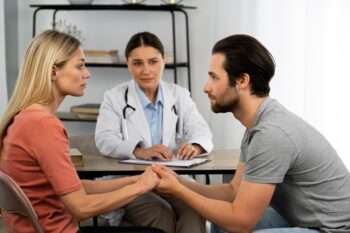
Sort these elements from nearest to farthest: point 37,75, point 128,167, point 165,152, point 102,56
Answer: point 37,75
point 128,167
point 165,152
point 102,56

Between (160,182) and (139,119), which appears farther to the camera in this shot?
(139,119)

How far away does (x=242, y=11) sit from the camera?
14.7 feet

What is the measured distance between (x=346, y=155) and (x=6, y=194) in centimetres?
258

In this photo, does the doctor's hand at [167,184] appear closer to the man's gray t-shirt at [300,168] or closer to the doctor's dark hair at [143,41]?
the man's gray t-shirt at [300,168]

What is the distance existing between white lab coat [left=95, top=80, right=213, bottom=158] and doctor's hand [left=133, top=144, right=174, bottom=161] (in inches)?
2.2

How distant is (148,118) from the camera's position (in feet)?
11.0

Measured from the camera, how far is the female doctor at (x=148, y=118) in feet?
9.97

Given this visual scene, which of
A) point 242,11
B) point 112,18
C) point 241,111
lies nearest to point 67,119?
point 112,18

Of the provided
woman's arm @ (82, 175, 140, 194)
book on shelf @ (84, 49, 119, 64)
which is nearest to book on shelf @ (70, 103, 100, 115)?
book on shelf @ (84, 49, 119, 64)

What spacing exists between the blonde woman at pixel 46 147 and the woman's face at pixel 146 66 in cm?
116

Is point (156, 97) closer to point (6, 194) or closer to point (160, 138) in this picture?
point (160, 138)

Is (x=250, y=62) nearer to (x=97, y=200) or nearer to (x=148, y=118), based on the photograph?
(x=97, y=200)

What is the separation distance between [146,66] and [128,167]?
0.72 metres

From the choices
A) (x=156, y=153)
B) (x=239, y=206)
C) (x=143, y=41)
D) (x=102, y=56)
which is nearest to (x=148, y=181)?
(x=239, y=206)
